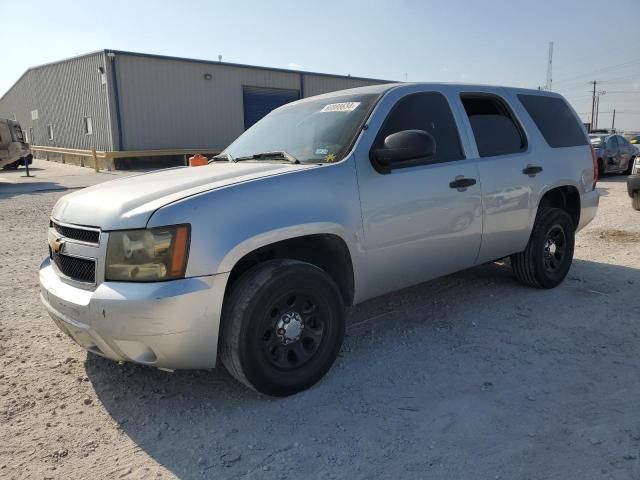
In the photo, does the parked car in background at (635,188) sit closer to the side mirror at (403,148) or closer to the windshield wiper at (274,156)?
the side mirror at (403,148)

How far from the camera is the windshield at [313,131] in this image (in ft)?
11.8

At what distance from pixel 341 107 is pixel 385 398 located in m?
2.09

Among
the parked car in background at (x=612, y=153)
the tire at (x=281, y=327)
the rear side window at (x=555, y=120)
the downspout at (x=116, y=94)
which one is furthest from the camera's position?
the downspout at (x=116, y=94)

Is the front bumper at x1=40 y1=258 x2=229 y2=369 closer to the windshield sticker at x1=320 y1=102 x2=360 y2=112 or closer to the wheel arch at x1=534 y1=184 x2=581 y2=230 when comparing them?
the windshield sticker at x1=320 y1=102 x2=360 y2=112

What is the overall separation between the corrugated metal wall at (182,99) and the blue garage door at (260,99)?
12.2 inches

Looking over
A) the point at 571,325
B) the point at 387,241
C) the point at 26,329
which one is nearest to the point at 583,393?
the point at 571,325

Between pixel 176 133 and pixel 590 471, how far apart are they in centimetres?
2469

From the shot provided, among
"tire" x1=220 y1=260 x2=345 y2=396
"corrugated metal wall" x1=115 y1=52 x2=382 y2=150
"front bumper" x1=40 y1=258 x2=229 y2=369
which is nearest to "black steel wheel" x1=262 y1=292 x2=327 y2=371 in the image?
"tire" x1=220 y1=260 x2=345 y2=396

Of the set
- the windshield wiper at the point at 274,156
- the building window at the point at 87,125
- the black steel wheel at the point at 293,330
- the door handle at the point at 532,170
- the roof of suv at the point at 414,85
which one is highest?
the building window at the point at 87,125

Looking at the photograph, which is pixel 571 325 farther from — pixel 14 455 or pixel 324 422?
pixel 14 455

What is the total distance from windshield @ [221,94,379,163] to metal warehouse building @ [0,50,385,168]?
20.9 meters

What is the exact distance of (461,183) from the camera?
158 inches

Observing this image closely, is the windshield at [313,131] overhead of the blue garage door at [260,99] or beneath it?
beneath

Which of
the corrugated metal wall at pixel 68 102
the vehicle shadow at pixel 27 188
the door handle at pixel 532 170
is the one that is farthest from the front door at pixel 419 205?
the corrugated metal wall at pixel 68 102
